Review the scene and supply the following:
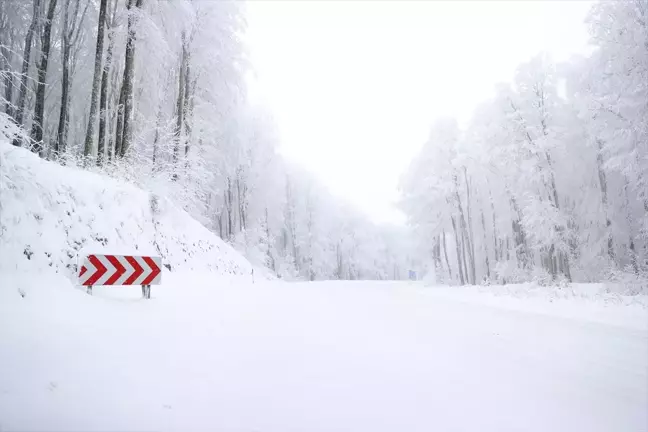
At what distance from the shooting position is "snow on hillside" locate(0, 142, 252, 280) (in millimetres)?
4652

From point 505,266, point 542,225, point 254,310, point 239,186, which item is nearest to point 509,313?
point 254,310

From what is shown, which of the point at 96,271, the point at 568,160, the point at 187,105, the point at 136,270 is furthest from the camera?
the point at 568,160

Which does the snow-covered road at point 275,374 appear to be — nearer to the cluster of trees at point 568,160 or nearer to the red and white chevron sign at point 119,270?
the red and white chevron sign at point 119,270

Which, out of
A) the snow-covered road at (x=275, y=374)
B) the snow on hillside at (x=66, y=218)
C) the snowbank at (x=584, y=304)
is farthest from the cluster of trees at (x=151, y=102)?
the snowbank at (x=584, y=304)

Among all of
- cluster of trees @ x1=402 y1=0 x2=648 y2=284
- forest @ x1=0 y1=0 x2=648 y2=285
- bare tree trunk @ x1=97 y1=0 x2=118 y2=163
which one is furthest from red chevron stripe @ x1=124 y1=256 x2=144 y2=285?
cluster of trees @ x1=402 y1=0 x2=648 y2=284

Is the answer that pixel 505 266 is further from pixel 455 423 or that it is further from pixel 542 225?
pixel 455 423

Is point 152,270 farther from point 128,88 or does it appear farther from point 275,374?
point 128,88

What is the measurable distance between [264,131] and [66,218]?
24.8 m

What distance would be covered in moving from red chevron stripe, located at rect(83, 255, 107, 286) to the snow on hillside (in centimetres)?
65

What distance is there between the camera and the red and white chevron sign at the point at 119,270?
4723 millimetres

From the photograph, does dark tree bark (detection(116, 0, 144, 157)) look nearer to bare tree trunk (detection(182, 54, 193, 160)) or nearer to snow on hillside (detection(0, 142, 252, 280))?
snow on hillside (detection(0, 142, 252, 280))

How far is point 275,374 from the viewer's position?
3773 millimetres

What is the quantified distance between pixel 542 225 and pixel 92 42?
26.4 m

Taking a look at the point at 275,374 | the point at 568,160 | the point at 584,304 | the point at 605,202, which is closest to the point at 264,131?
the point at 568,160
